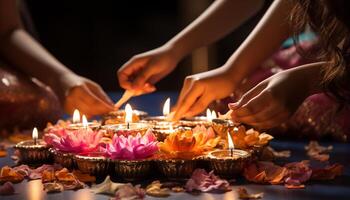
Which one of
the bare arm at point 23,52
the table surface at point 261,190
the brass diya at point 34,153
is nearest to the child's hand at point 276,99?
the table surface at point 261,190

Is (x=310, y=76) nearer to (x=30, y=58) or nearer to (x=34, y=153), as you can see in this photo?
(x=34, y=153)

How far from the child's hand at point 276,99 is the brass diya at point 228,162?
8 cm

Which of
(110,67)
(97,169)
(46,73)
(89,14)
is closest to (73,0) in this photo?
(89,14)

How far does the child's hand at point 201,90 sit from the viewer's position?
134cm

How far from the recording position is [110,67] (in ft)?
13.2

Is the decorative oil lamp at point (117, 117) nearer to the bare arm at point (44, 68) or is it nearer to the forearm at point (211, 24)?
the bare arm at point (44, 68)

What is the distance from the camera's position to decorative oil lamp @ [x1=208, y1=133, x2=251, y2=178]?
1.08 m

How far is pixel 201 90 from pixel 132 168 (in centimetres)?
34

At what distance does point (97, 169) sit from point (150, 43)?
2.97 meters

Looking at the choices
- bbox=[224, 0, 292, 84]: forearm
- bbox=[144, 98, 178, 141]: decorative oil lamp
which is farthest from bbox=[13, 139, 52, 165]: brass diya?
bbox=[224, 0, 292, 84]: forearm

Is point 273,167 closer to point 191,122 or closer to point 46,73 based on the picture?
point 191,122

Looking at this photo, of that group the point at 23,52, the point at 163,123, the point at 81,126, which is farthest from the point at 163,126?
the point at 23,52

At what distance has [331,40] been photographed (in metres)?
1.16

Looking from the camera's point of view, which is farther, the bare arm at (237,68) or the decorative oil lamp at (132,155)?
the bare arm at (237,68)
